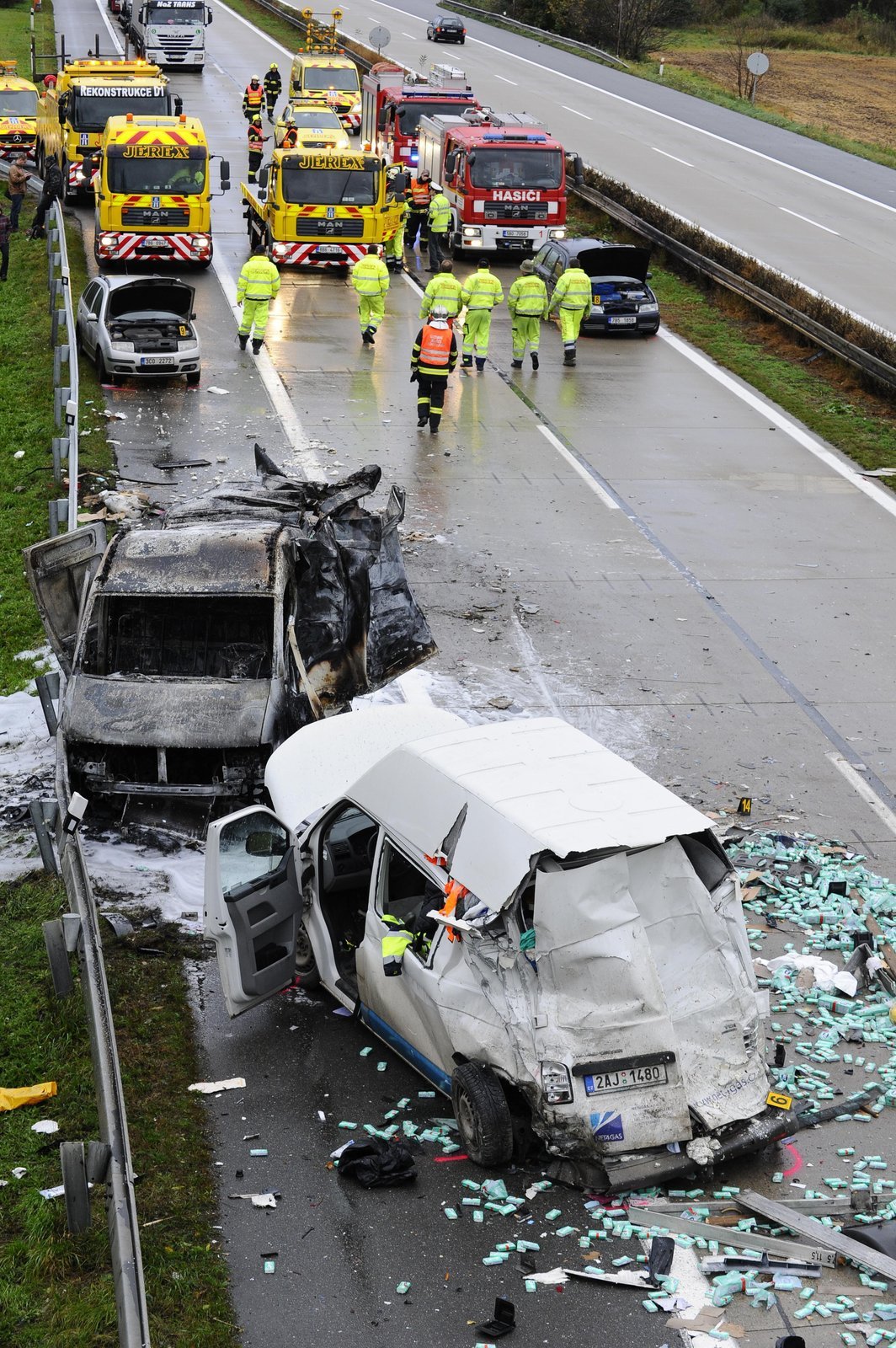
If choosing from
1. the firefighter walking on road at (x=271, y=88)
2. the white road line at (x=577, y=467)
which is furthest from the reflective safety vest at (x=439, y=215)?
the firefighter walking on road at (x=271, y=88)

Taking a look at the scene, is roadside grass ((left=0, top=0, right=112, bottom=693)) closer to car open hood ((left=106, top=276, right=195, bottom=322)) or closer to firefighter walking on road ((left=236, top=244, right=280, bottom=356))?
car open hood ((left=106, top=276, right=195, bottom=322))

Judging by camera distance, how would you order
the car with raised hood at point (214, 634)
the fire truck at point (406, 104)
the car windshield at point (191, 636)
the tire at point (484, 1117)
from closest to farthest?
the tire at point (484, 1117) → the car with raised hood at point (214, 634) → the car windshield at point (191, 636) → the fire truck at point (406, 104)

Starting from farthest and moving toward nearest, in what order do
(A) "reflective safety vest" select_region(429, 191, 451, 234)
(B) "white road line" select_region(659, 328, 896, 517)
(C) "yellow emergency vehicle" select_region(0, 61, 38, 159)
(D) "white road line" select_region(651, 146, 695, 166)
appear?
(D) "white road line" select_region(651, 146, 695, 166) < (C) "yellow emergency vehicle" select_region(0, 61, 38, 159) < (A) "reflective safety vest" select_region(429, 191, 451, 234) < (B) "white road line" select_region(659, 328, 896, 517)

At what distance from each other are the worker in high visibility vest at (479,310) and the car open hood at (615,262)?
3.44 m

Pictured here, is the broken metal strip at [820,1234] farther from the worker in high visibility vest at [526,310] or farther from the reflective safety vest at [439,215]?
the reflective safety vest at [439,215]

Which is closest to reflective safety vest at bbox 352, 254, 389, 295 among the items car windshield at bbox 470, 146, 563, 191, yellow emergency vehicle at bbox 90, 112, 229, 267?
yellow emergency vehicle at bbox 90, 112, 229, 267

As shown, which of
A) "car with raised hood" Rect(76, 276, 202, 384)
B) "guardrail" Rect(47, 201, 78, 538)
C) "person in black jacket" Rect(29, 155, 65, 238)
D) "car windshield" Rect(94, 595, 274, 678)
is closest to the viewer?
"car windshield" Rect(94, 595, 274, 678)

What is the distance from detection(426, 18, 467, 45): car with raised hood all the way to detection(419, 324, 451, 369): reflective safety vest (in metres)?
45.6

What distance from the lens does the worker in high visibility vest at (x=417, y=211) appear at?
32.7 m

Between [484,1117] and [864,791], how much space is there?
5.89 m

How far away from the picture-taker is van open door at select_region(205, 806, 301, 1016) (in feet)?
27.7

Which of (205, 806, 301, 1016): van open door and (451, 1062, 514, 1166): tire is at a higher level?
(205, 806, 301, 1016): van open door

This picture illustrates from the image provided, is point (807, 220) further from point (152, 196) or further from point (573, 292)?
point (152, 196)

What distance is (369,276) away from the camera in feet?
80.8
